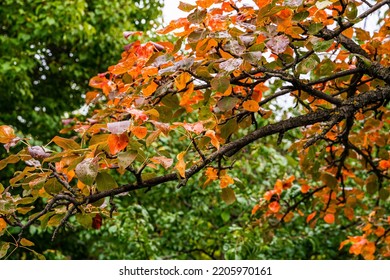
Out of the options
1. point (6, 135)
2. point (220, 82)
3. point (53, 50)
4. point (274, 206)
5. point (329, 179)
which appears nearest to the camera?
point (220, 82)

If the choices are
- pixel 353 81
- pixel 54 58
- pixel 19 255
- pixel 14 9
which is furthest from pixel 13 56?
pixel 353 81

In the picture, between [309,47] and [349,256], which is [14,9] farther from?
[309,47]

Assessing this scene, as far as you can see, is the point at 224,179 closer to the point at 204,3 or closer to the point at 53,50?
the point at 204,3

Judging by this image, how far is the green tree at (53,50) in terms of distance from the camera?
4.41 metres

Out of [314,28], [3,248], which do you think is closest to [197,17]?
[314,28]

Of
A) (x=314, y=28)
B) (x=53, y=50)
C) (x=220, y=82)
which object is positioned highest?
(x=53, y=50)

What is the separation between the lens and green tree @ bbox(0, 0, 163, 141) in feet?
14.5

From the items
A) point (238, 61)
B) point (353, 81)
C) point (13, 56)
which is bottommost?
point (238, 61)

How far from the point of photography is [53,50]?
17.5 feet

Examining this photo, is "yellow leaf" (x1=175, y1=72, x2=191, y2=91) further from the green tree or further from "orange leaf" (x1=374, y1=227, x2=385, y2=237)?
the green tree

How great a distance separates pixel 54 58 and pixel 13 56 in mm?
877

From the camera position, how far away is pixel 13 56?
4461mm

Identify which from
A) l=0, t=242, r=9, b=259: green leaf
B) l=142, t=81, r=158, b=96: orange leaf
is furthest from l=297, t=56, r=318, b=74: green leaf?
l=0, t=242, r=9, b=259: green leaf

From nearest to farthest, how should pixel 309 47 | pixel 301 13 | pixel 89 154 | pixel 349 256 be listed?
pixel 89 154
pixel 301 13
pixel 309 47
pixel 349 256
